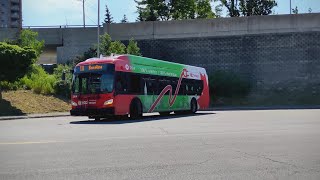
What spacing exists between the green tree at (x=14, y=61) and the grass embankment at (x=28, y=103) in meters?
1.70

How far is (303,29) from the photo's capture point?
1703 inches

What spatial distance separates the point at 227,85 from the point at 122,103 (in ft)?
77.6

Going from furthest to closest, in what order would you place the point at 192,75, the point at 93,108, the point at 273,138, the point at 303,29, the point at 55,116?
the point at 303,29, the point at 192,75, the point at 55,116, the point at 93,108, the point at 273,138

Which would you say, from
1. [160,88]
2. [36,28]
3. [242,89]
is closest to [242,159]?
[160,88]

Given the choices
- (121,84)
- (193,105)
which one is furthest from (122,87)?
(193,105)

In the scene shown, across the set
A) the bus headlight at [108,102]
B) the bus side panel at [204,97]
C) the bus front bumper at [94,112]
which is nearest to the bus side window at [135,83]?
the bus headlight at [108,102]

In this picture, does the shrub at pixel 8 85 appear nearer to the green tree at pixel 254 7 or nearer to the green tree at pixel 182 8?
the green tree at pixel 182 8

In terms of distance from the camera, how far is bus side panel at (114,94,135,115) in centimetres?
2067

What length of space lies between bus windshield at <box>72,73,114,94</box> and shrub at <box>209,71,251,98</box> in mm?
23528

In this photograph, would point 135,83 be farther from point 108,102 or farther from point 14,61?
point 14,61

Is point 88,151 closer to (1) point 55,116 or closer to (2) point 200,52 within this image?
(1) point 55,116

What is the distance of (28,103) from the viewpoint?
30.2m

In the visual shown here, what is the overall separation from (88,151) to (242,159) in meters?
3.58

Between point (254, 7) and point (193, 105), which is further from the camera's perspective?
point (254, 7)
